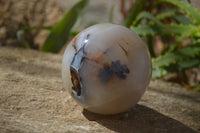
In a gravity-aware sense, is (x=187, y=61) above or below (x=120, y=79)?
below

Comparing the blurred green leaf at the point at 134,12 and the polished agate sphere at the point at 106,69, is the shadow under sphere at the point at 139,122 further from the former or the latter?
the blurred green leaf at the point at 134,12

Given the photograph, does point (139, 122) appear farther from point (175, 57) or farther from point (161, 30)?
point (161, 30)

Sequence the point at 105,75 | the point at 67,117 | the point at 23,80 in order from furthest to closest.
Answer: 1. the point at 23,80
2. the point at 67,117
3. the point at 105,75

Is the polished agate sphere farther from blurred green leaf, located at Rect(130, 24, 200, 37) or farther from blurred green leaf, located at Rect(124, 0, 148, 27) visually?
blurred green leaf, located at Rect(124, 0, 148, 27)

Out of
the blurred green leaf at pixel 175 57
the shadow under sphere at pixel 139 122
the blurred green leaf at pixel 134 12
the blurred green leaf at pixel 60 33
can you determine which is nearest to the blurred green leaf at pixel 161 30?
the blurred green leaf at pixel 175 57

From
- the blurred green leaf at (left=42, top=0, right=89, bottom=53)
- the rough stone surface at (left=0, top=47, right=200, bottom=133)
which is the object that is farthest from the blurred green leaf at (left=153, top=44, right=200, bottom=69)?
the blurred green leaf at (left=42, top=0, right=89, bottom=53)

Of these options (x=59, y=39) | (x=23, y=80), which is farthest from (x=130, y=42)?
(x=59, y=39)

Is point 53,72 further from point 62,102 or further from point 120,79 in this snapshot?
point 120,79
